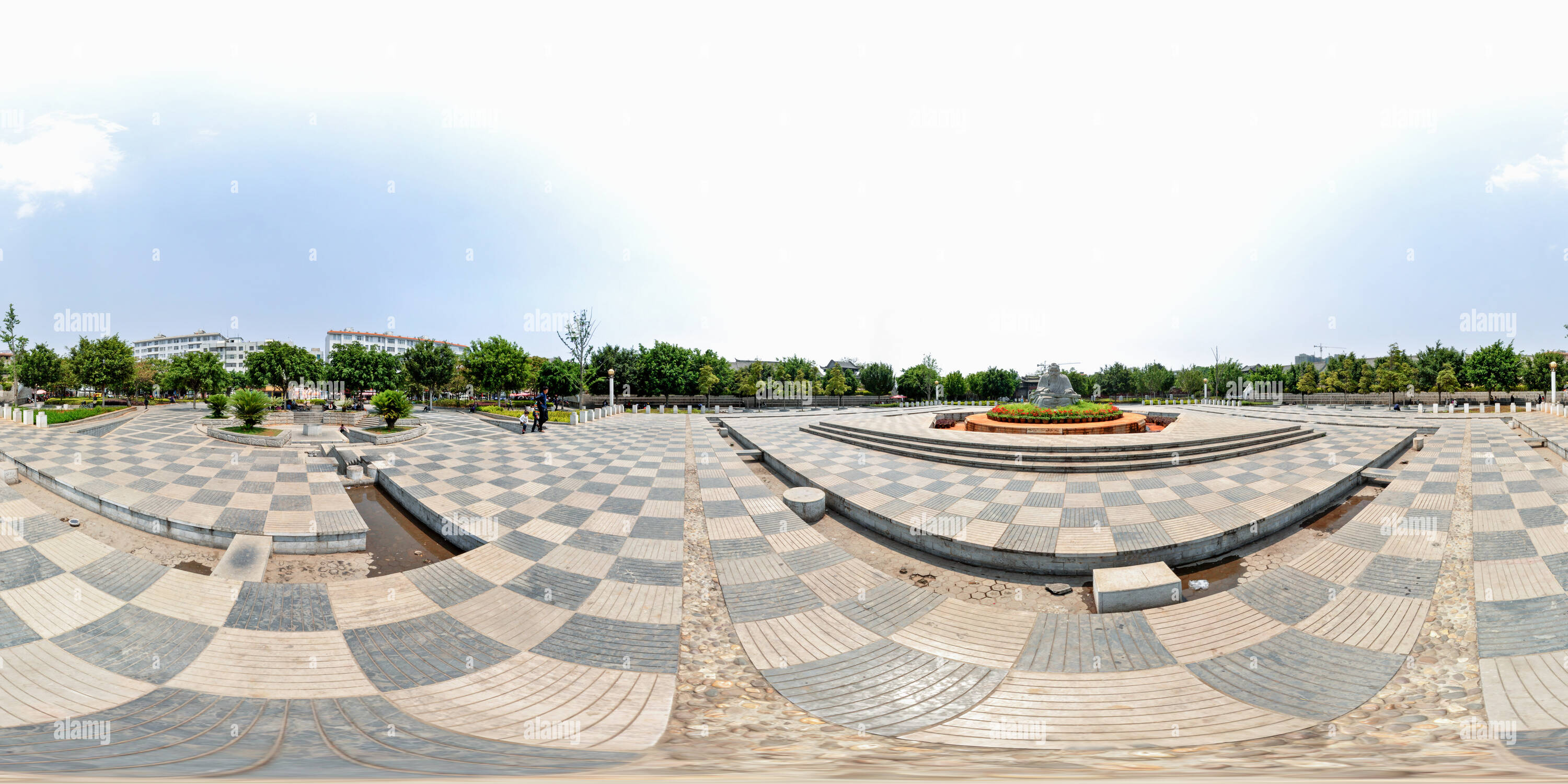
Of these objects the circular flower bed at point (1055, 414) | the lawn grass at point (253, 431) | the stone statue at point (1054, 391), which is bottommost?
the lawn grass at point (253, 431)

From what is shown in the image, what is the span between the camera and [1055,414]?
1571cm

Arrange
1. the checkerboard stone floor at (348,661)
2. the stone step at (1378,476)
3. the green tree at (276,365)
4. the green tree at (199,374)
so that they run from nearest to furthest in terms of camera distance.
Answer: the checkerboard stone floor at (348,661), the stone step at (1378,476), the green tree at (276,365), the green tree at (199,374)

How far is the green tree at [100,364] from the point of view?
30969 millimetres

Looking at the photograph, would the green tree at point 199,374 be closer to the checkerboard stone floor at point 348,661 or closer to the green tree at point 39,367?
the green tree at point 39,367

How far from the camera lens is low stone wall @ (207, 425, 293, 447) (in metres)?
14.2

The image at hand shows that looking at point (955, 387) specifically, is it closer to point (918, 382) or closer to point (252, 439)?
point (918, 382)

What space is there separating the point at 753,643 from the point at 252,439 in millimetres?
18160

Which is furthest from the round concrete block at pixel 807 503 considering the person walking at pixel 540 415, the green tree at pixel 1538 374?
the green tree at pixel 1538 374

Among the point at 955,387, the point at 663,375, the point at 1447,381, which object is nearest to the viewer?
the point at 663,375

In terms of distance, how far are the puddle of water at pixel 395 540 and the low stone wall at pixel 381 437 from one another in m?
8.16

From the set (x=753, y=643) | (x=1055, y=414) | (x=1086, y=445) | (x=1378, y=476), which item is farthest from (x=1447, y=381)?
(x=753, y=643)

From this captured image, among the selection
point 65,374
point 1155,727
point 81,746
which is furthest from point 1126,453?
point 65,374

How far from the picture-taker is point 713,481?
10.2 m

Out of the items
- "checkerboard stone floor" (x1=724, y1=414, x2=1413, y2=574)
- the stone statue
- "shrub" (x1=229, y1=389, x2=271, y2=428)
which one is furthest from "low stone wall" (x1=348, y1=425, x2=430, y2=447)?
the stone statue
